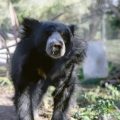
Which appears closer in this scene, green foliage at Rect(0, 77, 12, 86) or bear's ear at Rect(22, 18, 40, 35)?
bear's ear at Rect(22, 18, 40, 35)

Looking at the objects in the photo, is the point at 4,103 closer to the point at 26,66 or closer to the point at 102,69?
the point at 26,66

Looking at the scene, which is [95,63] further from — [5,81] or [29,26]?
[29,26]

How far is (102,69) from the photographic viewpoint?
43.1 ft

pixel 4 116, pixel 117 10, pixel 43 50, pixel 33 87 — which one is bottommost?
pixel 4 116

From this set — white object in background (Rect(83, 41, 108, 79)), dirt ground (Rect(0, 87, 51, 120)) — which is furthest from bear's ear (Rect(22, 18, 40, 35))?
white object in background (Rect(83, 41, 108, 79))

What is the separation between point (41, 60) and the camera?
5180mm

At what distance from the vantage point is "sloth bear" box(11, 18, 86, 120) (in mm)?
5055

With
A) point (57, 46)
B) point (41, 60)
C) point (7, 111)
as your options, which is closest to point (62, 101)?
point (41, 60)

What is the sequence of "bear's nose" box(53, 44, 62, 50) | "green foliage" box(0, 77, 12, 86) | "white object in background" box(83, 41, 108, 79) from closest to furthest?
"bear's nose" box(53, 44, 62, 50)
"green foliage" box(0, 77, 12, 86)
"white object in background" box(83, 41, 108, 79)

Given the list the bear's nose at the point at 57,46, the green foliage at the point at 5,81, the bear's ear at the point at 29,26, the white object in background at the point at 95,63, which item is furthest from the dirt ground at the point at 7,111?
the white object in background at the point at 95,63

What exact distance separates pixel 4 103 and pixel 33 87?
173 centimetres

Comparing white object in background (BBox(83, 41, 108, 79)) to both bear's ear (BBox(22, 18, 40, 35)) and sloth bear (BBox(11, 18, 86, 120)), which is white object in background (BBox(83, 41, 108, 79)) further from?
bear's ear (BBox(22, 18, 40, 35))

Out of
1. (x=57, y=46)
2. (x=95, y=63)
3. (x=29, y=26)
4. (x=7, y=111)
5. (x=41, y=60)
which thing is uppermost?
(x=29, y=26)

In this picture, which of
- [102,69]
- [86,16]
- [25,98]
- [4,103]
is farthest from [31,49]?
[86,16]
